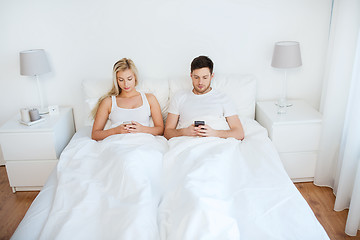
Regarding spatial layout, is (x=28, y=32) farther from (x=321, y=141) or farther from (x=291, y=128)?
(x=321, y=141)

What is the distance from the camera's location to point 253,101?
2.88 m

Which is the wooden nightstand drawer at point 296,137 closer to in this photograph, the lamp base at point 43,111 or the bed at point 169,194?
the bed at point 169,194

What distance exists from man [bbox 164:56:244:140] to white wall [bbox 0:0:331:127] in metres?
0.45

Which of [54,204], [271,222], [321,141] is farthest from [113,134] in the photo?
[321,141]

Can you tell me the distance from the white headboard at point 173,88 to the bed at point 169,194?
456mm

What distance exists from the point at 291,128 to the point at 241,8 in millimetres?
1121

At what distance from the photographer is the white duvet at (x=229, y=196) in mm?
1464

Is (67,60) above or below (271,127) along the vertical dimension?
above

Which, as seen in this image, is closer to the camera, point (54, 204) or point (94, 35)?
point (54, 204)

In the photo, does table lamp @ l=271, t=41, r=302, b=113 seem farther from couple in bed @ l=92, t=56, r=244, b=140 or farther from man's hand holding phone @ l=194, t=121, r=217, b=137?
man's hand holding phone @ l=194, t=121, r=217, b=137

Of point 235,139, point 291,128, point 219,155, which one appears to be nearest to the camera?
point 219,155

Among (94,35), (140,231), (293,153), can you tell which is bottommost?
(293,153)

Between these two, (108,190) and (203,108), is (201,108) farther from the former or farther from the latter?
(108,190)

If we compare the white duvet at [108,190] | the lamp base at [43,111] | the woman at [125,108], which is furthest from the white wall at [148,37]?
the white duvet at [108,190]
